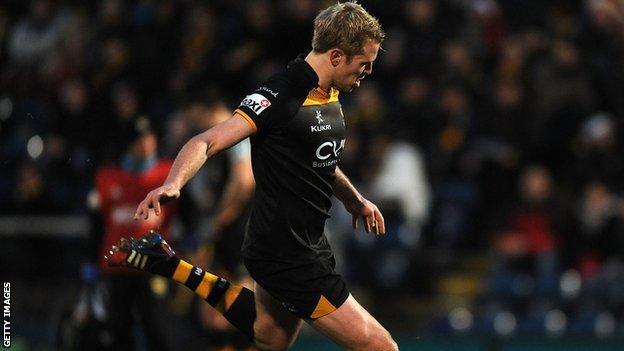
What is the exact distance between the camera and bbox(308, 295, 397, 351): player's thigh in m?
6.21

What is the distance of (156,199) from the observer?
5391mm

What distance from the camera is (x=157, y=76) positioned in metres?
13.9

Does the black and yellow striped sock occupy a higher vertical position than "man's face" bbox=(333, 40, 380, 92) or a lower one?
lower

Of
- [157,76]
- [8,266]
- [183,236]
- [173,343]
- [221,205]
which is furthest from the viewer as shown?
[157,76]

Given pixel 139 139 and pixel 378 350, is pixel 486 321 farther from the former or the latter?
pixel 378 350

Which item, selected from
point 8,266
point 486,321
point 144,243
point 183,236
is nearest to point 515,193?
point 486,321

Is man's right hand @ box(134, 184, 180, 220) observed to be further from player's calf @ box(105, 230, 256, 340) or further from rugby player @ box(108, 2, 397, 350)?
player's calf @ box(105, 230, 256, 340)

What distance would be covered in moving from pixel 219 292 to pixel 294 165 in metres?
0.92

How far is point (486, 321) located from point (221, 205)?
303 cm

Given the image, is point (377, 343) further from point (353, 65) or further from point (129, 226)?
point (129, 226)

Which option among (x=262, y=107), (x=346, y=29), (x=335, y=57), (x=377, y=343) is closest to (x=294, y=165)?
(x=262, y=107)

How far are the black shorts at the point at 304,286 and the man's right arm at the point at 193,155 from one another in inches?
30.5

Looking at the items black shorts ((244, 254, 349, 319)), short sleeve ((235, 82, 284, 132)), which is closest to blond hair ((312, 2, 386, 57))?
short sleeve ((235, 82, 284, 132))

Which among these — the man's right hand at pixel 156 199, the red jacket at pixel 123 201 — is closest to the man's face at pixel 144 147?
the red jacket at pixel 123 201
